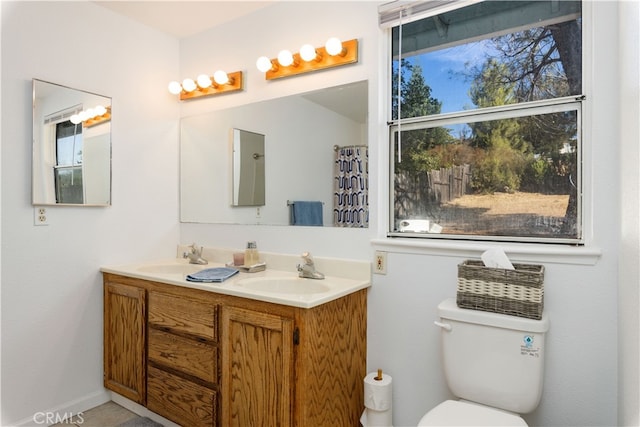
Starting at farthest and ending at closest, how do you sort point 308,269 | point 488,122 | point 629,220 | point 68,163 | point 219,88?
point 219,88 → point 68,163 → point 308,269 → point 488,122 → point 629,220

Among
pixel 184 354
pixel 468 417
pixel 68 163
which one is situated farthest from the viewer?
pixel 68 163

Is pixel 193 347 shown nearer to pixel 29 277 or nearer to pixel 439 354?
pixel 29 277

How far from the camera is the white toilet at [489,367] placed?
4.41ft

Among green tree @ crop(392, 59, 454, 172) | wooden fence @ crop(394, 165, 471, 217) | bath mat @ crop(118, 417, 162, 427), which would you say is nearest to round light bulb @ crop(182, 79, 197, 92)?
green tree @ crop(392, 59, 454, 172)

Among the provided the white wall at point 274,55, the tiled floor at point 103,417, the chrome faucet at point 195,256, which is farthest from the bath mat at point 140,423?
the white wall at point 274,55

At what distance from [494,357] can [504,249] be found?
43 centimetres

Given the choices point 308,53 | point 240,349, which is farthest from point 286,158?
point 240,349

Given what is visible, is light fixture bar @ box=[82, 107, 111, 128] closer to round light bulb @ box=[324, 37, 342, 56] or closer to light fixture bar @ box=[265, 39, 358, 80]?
light fixture bar @ box=[265, 39, 358, 80]

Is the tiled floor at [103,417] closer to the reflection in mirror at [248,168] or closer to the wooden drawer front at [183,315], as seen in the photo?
the wooden drawer front at [183,315]

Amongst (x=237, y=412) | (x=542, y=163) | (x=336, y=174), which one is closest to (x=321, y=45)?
(x=336, y=174)

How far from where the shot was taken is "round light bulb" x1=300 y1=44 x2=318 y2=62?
2031 millimetres

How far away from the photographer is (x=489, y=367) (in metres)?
1.45

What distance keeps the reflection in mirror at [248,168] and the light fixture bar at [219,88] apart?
0.27 meters

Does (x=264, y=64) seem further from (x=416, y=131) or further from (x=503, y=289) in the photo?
(x=503, y=289)
